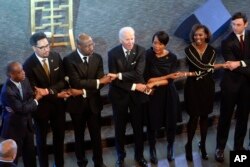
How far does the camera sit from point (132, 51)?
5.86m

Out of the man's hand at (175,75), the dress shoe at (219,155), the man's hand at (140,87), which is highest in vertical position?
the man's hand at (175,75)

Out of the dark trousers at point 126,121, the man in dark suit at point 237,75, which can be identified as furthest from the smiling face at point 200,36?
the dark trousers at point 126,121

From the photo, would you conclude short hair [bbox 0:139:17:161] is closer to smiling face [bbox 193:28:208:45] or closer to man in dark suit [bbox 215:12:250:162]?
smiling face [bbox 193:28:208:45]

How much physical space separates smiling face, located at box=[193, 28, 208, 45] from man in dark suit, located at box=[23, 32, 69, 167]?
5.09 feet

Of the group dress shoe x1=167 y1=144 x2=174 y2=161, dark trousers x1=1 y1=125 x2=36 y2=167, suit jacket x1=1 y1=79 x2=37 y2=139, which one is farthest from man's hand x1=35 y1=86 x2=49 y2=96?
dress shoe x1=167 y1=144 x2=174 y2=161

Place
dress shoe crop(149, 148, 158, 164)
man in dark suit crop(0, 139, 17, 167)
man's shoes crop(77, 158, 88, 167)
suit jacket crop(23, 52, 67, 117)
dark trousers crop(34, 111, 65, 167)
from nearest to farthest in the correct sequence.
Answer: man in dark suit crop(0, 139, 17, 167)
suit jacket crop(23, 52, 67, 117)
dark trousers crop(34, 111, 65, 167)
man's shoes crop(77, 158, 88, 167)
dress shoe crop(149, 148, 158, 164)

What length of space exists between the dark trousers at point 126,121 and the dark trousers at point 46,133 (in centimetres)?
63

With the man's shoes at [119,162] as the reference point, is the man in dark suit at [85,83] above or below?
above

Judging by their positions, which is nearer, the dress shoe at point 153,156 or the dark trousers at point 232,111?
the dark trousers at point 232,111

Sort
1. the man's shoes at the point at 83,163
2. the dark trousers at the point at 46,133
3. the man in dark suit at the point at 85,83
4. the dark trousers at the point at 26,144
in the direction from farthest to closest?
the man's shoes at the point at 83,163 → the dark trousers at the point at 46,133 → the man in dark suit at the point at 85,83 → the dark trousers at the point at 26,144

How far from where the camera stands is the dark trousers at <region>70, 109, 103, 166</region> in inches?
233

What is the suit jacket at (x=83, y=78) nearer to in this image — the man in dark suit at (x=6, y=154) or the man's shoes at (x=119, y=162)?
the man's shoes at (x=119, y=162)

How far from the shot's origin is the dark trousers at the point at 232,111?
6.08 m

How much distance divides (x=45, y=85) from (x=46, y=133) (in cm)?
58
